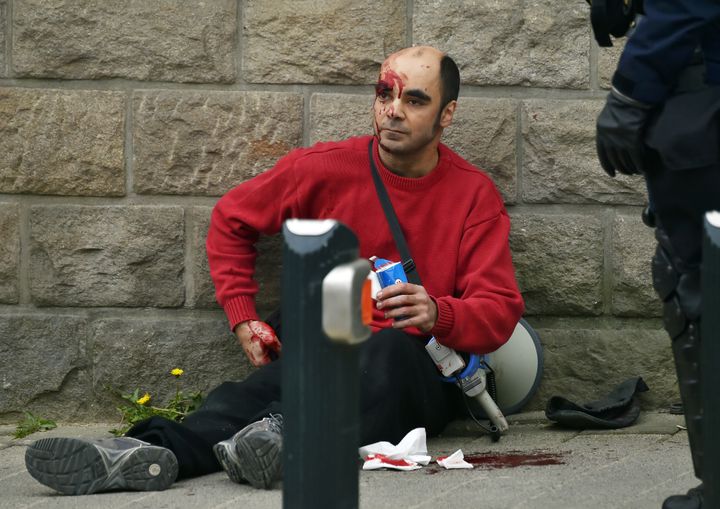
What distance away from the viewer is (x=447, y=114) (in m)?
4.45

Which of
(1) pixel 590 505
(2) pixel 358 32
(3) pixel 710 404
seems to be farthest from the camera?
(2) pixel 358 32

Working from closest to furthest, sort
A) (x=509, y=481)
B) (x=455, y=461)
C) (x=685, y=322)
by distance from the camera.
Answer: (x=685, y=322) → (x=509, y=481) → (x=455, y=461)

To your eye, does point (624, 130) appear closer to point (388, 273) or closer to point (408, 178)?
point (388, 273)

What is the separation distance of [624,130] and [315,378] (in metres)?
1.10

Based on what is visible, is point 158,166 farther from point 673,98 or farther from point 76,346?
point 673,98

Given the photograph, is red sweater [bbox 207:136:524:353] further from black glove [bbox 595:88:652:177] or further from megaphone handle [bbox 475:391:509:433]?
black glove [bbox 595:88:652:177]

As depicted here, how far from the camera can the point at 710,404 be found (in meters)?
2.40

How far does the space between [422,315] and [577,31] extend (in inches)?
55.5

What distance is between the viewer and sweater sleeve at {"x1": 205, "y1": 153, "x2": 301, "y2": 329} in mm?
4457

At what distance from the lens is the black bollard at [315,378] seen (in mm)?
2359

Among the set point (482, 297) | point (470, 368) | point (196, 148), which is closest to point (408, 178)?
point (482, 297)

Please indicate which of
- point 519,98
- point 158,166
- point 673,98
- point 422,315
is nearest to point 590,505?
point 422,315

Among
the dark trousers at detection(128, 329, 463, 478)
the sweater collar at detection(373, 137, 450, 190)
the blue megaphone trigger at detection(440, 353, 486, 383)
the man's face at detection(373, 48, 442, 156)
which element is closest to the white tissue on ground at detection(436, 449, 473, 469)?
the dark trousers at detection(128, 329, 463, 478)

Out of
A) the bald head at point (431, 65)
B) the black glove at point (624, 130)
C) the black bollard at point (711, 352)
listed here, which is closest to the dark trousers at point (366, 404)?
the bald head at point (431, 65)
